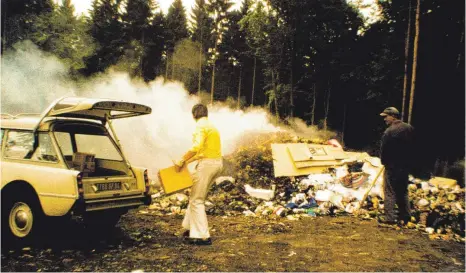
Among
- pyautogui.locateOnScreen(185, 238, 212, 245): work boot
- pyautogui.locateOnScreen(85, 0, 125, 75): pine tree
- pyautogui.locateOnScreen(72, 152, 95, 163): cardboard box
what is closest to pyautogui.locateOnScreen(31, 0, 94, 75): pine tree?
pyautogui.locateOnScreen(85, 0, 125, 75): pine tree

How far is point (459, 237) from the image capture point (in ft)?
18.2

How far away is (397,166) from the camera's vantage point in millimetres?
6094

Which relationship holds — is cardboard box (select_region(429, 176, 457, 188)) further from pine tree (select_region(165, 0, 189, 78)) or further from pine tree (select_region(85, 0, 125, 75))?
pine tree (select_region(165, 0, 189, 78))

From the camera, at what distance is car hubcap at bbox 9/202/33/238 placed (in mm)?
4672

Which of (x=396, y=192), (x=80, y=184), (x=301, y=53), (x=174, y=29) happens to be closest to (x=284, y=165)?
(x=396, y=192)

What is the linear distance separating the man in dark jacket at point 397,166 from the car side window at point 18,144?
5.80 metres

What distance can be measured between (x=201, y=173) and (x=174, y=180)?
0.42 meters

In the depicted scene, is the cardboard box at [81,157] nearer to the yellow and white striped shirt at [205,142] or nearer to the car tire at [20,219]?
the car tire at [20,219]

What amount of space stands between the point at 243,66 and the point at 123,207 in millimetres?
41787

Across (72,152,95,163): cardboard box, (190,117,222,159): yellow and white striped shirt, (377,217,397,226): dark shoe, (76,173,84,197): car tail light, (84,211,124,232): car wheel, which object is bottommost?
(84,211,124,232): car wheel

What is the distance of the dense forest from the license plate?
1303 cm

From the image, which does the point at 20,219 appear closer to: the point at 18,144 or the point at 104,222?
the point at 18,144

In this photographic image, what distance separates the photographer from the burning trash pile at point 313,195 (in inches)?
272

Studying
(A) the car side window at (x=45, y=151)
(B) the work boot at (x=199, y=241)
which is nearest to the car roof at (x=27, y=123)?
(A) the car side window at (x=45, y=151)
